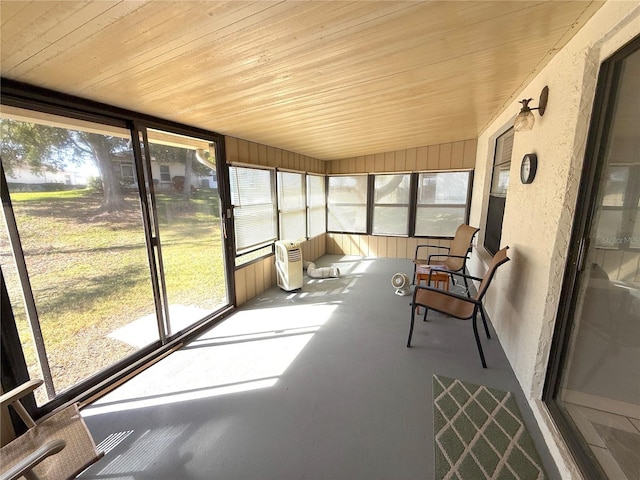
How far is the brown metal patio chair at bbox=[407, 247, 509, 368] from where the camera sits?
6.68 feet

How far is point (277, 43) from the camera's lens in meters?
1.27

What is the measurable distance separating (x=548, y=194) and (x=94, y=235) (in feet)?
9.88

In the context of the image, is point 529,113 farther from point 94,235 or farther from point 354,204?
point 354,204

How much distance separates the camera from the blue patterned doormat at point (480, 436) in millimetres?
1303

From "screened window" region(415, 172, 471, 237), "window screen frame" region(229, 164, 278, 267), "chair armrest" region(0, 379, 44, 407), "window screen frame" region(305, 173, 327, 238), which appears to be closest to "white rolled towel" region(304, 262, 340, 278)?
"window screen frame" region(229, 164, 278, 267)

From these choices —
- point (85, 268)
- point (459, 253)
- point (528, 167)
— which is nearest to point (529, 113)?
point (528, 167)

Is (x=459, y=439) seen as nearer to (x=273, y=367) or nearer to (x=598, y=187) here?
(x=273, y=367)

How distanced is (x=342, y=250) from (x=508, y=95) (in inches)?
152

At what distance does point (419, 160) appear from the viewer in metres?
4.83

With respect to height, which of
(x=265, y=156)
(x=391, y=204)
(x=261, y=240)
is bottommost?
(x=261, y=240)

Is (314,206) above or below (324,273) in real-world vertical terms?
above

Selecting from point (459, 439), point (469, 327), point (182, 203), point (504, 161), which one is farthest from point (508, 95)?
point (182, 203)

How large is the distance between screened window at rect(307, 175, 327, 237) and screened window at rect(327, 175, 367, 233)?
165 mm

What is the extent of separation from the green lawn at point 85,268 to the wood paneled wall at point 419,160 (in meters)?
3.53
